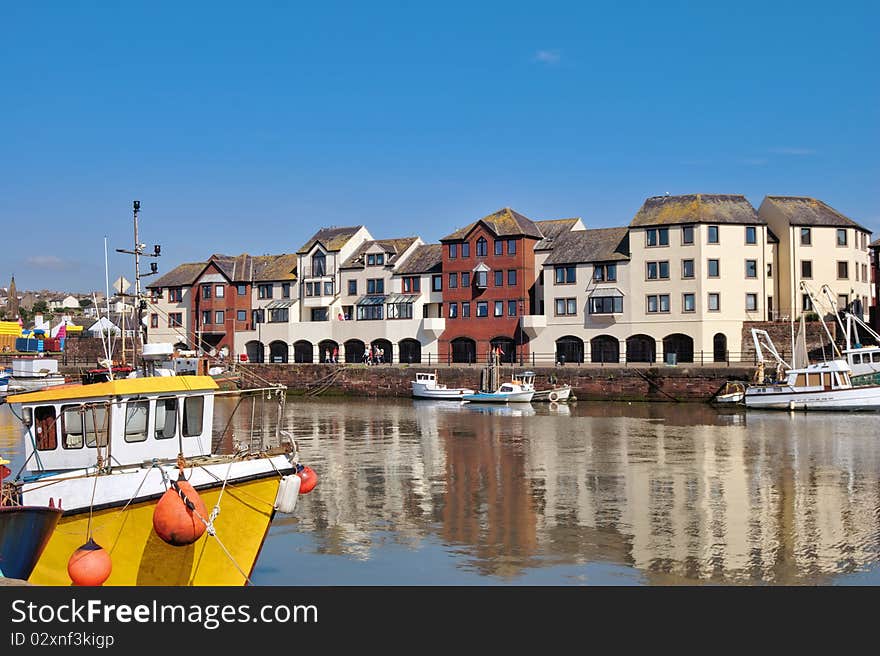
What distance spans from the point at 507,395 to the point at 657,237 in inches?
756

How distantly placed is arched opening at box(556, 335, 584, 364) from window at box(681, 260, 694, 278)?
10.1 meters

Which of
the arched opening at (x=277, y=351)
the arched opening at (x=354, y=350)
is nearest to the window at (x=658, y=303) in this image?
the arched opening at (x=354, y=350)

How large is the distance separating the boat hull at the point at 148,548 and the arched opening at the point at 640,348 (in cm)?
5824

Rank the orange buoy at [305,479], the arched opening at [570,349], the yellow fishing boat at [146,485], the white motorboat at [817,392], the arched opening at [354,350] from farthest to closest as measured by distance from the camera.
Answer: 1. the arched opening at [354,350]
2. the arched opening at [570,349]
3. the white motorboat at [817,392]
4. the orange buoy at [305,479]
5. the yellow fishing boat at [146,485]

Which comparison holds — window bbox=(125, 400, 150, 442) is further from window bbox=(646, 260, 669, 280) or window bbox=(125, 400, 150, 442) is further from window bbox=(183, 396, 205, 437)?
window bbox=(646, 260, 669, 280)

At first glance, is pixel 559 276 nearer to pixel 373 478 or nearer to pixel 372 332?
pixel 372 332

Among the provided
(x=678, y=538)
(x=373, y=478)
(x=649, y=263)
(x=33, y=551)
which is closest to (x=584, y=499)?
(x=678, y=538)

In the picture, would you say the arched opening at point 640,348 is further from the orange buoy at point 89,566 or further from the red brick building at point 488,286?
the orange buoy at point 89,566

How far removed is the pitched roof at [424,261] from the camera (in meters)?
85.4

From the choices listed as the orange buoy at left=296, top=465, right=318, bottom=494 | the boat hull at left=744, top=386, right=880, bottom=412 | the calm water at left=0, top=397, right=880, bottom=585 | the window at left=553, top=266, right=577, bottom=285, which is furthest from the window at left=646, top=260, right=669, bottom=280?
the orange buoy at left=296, top=465, right=318, bottom=494

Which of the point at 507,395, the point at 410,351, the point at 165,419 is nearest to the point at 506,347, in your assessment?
the point at 410,351

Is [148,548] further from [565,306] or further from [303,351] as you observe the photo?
[303,351]
